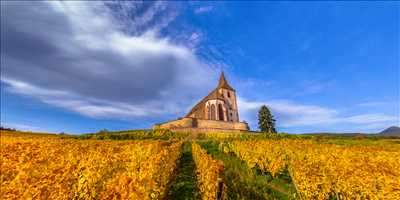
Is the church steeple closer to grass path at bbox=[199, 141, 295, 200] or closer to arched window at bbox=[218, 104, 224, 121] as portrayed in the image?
arched window at bbox=[218, 104, 224, 121]

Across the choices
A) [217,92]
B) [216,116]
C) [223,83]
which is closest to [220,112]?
[216,116]

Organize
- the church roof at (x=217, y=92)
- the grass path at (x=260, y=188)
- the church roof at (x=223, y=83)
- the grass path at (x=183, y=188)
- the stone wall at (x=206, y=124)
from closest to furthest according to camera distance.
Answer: the grass path at (x=260, y=188)
the grass path at (x=183, y=188)
the stone wall at (x=206, y=124)
the church roof at (x=217, y=92)
the church roof at (x=223, y=83)

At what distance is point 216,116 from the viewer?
66.4 meters

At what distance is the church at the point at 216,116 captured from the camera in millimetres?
56312

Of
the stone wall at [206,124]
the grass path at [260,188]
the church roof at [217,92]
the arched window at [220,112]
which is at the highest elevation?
the church roof at [217,92]

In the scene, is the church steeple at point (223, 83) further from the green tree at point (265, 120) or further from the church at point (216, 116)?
the green tree at point (265, 120)

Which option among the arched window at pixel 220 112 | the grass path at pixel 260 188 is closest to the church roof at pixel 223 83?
the arched window at pixel 220 112

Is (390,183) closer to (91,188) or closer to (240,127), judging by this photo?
(91,188)

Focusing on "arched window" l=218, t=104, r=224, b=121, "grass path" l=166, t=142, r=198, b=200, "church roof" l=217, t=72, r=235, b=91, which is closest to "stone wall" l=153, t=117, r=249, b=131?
"arched window" l=218, t=104, r=224, b=121

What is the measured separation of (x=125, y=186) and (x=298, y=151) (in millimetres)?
14359

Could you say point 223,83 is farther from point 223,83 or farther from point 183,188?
point 183,188

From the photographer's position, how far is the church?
185 ft

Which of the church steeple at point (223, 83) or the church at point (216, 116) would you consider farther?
the church steeple at point (223, 83)

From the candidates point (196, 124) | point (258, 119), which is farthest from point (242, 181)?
point (258, 119)
